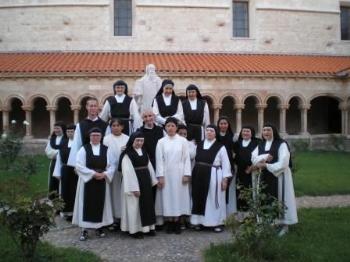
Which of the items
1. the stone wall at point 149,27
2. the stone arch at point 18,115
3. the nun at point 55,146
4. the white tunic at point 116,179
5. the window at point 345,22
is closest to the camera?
the white tunic at point 116,179

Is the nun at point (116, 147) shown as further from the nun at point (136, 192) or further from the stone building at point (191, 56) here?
the stone building at point (191, 56)

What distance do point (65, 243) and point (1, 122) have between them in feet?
50.7

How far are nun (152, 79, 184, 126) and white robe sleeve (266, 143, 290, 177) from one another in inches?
82.3

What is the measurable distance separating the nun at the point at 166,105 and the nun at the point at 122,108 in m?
0.40

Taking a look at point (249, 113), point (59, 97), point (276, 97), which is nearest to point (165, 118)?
point (59, 97)

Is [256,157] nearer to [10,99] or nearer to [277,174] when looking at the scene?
[277,174]

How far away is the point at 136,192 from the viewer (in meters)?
7.77

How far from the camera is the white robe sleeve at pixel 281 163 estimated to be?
7.69m

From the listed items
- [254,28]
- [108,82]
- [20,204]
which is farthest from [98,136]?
[254,28]

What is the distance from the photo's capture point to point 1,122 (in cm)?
2152

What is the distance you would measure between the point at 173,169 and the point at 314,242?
2.62 m

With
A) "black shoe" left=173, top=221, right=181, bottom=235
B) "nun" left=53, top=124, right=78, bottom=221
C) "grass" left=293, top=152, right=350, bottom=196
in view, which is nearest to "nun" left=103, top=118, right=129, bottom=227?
"black shoe" left=173, top=221, right=181, bottom=235

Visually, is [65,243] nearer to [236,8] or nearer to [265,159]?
[265,159]

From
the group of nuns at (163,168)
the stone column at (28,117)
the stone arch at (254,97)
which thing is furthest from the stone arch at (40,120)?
the group of nuns at (163,168)
